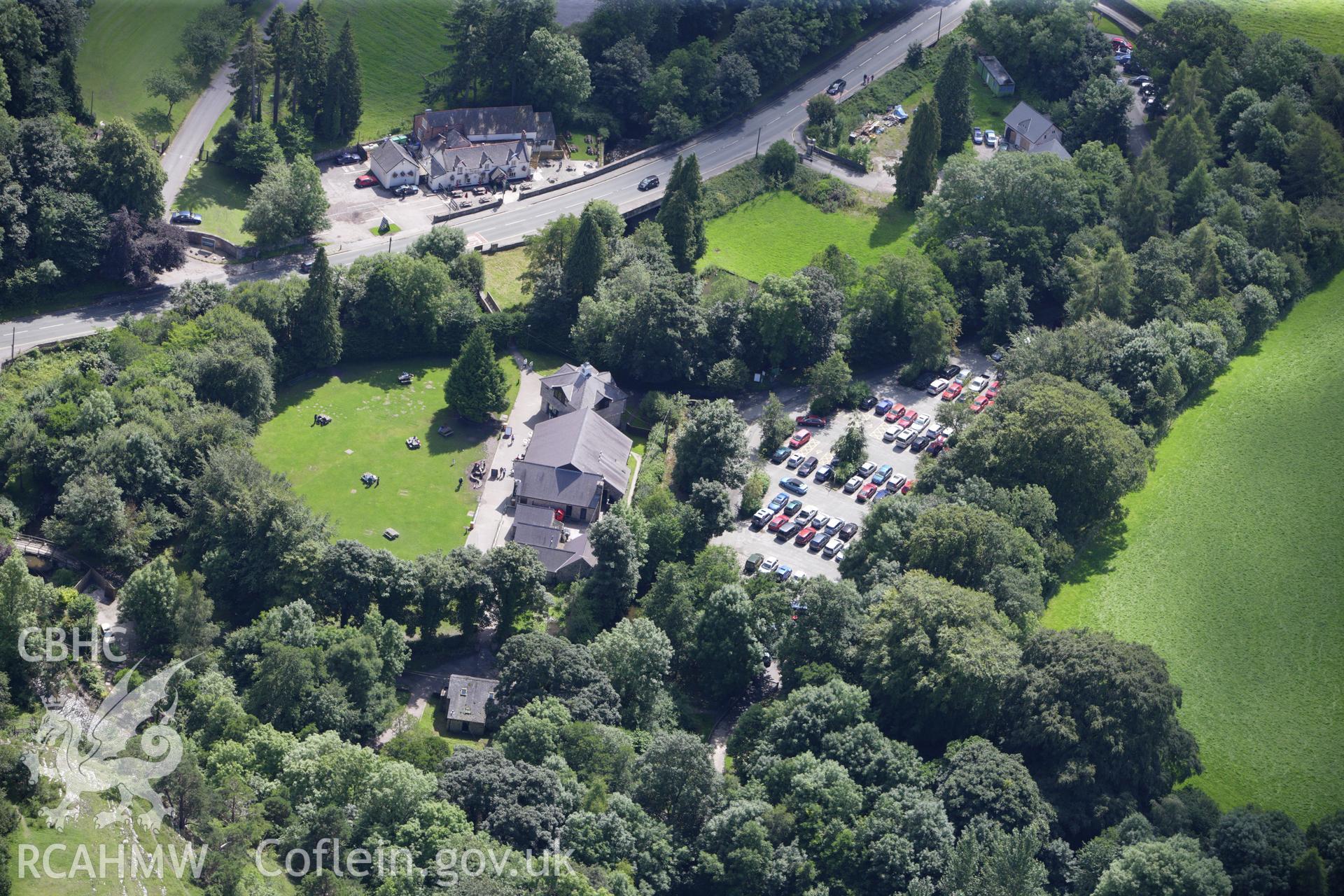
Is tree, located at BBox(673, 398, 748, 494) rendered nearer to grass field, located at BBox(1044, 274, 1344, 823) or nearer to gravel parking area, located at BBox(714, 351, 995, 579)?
gravel parking area, located at BBox(714, 351, 995, 579)

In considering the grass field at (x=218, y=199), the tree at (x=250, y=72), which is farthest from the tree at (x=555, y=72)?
the grass field at (x=218, y=199)

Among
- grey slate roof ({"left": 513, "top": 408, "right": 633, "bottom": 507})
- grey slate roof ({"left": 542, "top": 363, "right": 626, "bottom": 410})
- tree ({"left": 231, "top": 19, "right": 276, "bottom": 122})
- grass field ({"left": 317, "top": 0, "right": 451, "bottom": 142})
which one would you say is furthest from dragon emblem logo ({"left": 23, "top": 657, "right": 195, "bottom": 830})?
grass field ({"left": 317, "top": 0, "right": 451, "bottom": 142})

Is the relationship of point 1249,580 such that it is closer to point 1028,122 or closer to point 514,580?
point 514,580

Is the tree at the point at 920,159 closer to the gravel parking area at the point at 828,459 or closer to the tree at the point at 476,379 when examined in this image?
the gravel parking area at the point at 828,459

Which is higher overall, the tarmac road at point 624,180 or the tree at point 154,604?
the tarmac road at point 624,180

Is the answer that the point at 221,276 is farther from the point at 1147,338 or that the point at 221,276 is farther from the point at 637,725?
the point at 1147,338

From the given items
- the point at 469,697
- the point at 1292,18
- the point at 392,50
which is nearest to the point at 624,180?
the point at 392,50
